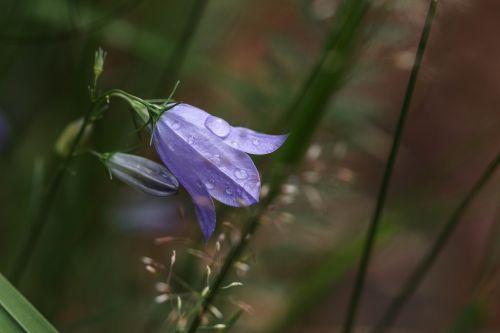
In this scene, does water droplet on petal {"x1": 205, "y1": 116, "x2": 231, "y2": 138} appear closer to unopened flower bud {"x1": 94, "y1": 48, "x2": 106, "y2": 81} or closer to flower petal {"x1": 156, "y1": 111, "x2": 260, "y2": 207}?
flower petal {"x1": 156, "y1": 111, "x2": 260, "y2": 207}

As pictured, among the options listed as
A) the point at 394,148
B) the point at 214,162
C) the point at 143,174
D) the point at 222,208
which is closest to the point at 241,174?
the point at 214,162

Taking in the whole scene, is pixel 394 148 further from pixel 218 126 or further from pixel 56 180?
pixel 56 180

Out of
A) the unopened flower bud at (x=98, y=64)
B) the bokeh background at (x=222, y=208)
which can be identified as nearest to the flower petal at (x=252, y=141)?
the bokeh background at (x=222, y=208)

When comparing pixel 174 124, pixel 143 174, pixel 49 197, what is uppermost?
pixel 174 124

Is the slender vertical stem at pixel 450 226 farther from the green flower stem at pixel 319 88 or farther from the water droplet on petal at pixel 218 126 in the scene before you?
the water droplet on petal at pixel 218 126

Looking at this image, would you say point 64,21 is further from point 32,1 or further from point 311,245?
point 311,245

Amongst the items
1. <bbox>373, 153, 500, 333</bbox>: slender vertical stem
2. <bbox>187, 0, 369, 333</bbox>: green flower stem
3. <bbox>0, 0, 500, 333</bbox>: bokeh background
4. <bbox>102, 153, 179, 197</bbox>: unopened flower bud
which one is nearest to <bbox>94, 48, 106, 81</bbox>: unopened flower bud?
<bbox>102, 153, 179, 197</bbox>: unopened flower bud
